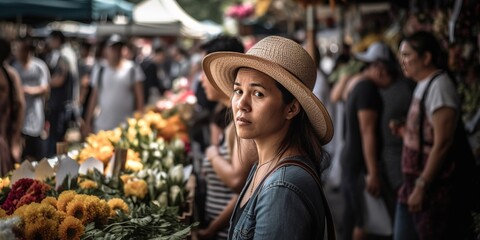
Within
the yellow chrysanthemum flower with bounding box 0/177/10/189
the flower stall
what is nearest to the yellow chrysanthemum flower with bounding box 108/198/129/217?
the flower stall

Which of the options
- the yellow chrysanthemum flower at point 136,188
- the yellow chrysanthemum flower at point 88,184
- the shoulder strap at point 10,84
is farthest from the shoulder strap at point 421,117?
the shoulder strap at point 10,84

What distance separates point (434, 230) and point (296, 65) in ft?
8.32

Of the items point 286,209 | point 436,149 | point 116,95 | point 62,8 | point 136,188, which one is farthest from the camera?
point 62,8

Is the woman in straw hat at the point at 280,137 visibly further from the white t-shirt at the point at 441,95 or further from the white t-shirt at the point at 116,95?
the white t-shirt at the point at 116,95

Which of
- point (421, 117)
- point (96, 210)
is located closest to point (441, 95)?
point (421, 117)

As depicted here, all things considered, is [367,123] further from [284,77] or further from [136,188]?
[284,77]

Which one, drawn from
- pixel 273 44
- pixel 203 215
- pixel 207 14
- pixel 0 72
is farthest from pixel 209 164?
pixel 207 14

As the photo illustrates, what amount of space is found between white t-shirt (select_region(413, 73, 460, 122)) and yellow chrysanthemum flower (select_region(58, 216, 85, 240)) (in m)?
2.70

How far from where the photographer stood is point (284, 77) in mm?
2451

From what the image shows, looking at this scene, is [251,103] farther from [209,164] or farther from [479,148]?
[479,148]

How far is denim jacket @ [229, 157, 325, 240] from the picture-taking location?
7.30 ft

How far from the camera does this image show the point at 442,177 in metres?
4.59

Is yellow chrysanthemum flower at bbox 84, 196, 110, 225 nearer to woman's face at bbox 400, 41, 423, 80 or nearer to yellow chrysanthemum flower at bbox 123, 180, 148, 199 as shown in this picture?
yellow chrysanthemum flower at bbox 123, 180, 148, 199

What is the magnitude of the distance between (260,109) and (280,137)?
0.14 meters
